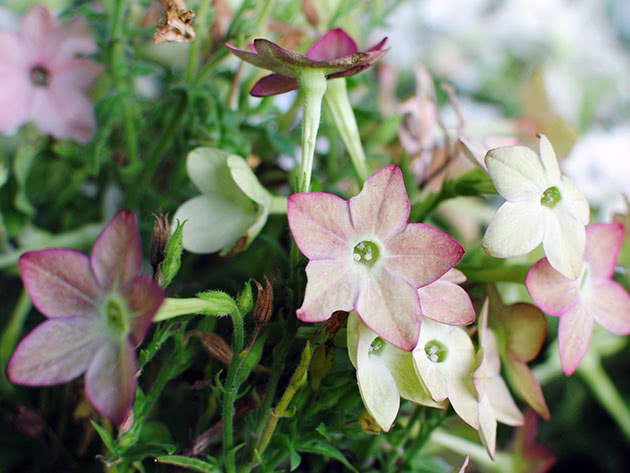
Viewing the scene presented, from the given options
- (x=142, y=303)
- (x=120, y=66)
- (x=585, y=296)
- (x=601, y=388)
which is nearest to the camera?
(x=142, y=303)

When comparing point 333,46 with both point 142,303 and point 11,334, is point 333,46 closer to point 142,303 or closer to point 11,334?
point 142,303

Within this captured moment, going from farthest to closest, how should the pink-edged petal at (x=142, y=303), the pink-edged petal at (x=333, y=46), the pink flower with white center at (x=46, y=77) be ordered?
the pink flower with white center at (x=46, y=77) < the pink-edged petal at (x=333, y=46) < the pink-edged petal at (x=142, y=303)

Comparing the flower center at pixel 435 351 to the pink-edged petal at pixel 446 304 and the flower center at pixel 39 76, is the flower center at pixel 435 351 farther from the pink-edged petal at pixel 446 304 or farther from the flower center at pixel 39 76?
the flower center at pixel 39 76

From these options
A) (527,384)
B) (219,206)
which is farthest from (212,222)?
(527,384)

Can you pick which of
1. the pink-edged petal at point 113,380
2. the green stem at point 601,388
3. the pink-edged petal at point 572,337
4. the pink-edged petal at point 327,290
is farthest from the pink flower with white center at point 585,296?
the green stem at point 601,388

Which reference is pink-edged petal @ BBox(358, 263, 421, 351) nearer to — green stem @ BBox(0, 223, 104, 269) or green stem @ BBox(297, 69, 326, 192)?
green stem @ BBox(297, 69, 326, 192)

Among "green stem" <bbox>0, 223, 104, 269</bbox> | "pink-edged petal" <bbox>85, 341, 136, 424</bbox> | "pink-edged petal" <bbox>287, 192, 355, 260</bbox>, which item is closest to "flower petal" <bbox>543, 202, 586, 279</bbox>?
"pink-edged petal" <bbox>287, 192, 355, 260</bbox>
